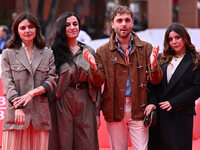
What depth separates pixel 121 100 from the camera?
4191 mm

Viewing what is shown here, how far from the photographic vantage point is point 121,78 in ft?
13.9

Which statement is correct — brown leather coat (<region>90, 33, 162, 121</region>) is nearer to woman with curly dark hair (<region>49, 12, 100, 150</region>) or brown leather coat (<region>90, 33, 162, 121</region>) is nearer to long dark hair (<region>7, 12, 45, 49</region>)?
woman with curly dark hair (<region>49, 12, 100, 150</region>)

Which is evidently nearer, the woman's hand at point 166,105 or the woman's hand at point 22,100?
the woman's hand at point 22,100

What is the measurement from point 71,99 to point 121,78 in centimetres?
64

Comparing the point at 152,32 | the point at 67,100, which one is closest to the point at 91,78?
the point at 67,100

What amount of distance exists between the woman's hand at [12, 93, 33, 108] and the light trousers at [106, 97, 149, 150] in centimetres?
111

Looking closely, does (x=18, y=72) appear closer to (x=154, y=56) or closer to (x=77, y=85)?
(x=77, y=85)

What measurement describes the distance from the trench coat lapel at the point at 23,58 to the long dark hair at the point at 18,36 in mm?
71

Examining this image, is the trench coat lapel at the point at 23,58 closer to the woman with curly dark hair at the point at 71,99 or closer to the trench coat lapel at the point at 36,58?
the trench coat lapel at the point at 36,58

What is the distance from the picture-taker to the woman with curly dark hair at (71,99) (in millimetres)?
4211

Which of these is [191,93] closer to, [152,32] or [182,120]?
[182,120]

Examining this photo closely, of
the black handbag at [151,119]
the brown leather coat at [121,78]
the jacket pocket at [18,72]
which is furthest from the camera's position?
the brown leather coat at [121,78]

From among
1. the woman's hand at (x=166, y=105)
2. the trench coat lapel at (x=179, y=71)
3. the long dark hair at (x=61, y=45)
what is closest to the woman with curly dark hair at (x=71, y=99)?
the long dark hair at (x=61, y=45)

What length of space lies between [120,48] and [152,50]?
385mm
